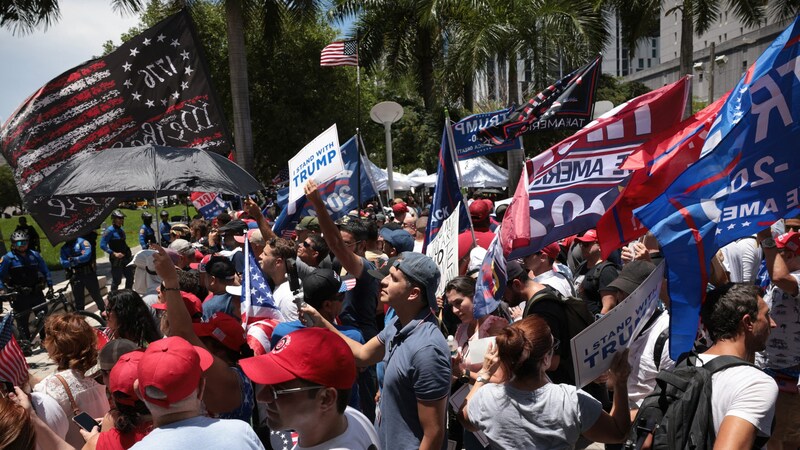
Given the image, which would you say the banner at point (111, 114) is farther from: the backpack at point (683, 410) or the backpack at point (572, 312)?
the backpack at point (683, 410)

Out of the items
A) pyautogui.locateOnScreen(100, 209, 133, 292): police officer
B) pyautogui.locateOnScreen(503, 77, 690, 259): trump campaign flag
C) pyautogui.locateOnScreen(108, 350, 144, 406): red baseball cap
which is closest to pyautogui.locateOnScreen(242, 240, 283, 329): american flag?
pyautogui.locateOnScreen(503, 77, 690, 259): trump campaign flag

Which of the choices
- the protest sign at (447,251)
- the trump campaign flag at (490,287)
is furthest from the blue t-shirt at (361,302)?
the trump campaign flag at (490,287)

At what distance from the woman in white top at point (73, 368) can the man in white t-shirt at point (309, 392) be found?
6.10ft

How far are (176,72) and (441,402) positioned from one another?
4944mm

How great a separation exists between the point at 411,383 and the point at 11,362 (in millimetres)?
2097

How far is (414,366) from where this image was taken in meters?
3.50

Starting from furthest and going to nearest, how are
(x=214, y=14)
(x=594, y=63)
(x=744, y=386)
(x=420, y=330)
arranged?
(x=214, y=14) → (x=594, y=63) → (x=420, y=330) → (x=744, y=386)

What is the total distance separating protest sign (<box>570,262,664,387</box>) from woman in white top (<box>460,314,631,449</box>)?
0.24ft

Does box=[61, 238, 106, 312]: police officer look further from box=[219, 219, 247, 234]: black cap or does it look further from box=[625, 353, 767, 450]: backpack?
box=[625, 353, 767, 450]: backpack

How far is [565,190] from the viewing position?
18.2ft

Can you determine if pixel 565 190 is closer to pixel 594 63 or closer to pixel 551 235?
pixel 551 235

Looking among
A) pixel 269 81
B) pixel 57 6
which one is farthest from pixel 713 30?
pixel 57 6

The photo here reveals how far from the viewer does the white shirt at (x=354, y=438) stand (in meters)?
2.66

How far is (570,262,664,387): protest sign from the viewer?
304 cm
